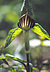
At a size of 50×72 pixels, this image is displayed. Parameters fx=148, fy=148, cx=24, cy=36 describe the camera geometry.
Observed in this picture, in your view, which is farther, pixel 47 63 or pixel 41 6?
pixel 41 6

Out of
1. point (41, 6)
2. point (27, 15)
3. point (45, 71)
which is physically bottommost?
point (45, 71)

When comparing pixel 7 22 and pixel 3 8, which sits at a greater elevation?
pixel 3 8

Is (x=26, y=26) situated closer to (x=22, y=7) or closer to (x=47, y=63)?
(x=22, y=7)

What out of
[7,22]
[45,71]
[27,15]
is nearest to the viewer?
[27,15]

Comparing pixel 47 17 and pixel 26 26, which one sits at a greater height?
pixel 26 26

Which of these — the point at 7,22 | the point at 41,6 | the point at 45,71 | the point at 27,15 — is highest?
the point at 27,15

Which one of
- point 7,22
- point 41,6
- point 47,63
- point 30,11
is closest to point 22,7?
point 30,11

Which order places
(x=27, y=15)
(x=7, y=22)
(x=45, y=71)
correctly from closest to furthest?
(x=27, y=15) < (x=45, y=71) < (x=7, y=22)

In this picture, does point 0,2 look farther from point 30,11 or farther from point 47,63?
point 30,11

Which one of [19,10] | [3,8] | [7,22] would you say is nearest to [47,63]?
[19,10]
